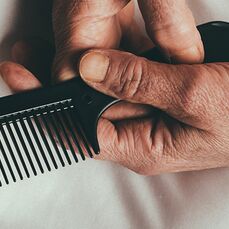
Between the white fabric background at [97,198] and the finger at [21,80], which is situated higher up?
the finger at [21,80]

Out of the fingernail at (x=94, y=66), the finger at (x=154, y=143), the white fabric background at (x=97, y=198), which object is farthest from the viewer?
the white fabric background at (x=97, y=198)

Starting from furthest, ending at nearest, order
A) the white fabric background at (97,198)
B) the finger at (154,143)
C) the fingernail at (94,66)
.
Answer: the white fabric background at (97,198)
the finger at (154,143)
the fingernail at (94,66)

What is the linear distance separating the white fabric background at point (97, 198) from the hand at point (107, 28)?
166mm

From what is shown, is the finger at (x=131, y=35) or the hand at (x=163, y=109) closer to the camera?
the hand at (x=163, y=109)

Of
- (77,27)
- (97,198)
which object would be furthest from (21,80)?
(97,198)

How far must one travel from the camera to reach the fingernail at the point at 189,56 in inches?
32.8

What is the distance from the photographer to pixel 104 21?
2.87 ft

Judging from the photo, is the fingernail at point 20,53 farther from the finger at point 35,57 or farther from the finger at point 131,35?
the finger at point 131,35

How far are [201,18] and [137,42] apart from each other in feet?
0.67

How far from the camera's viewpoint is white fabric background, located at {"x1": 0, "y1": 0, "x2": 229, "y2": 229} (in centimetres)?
103

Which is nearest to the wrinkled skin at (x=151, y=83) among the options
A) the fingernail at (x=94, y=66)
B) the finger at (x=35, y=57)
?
the fingernail at (x=94, y=66)

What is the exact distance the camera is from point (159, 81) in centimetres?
79

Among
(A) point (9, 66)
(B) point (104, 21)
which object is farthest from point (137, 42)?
(A) point (9, 66)

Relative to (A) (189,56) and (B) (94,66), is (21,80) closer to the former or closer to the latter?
(B) (94,66)
